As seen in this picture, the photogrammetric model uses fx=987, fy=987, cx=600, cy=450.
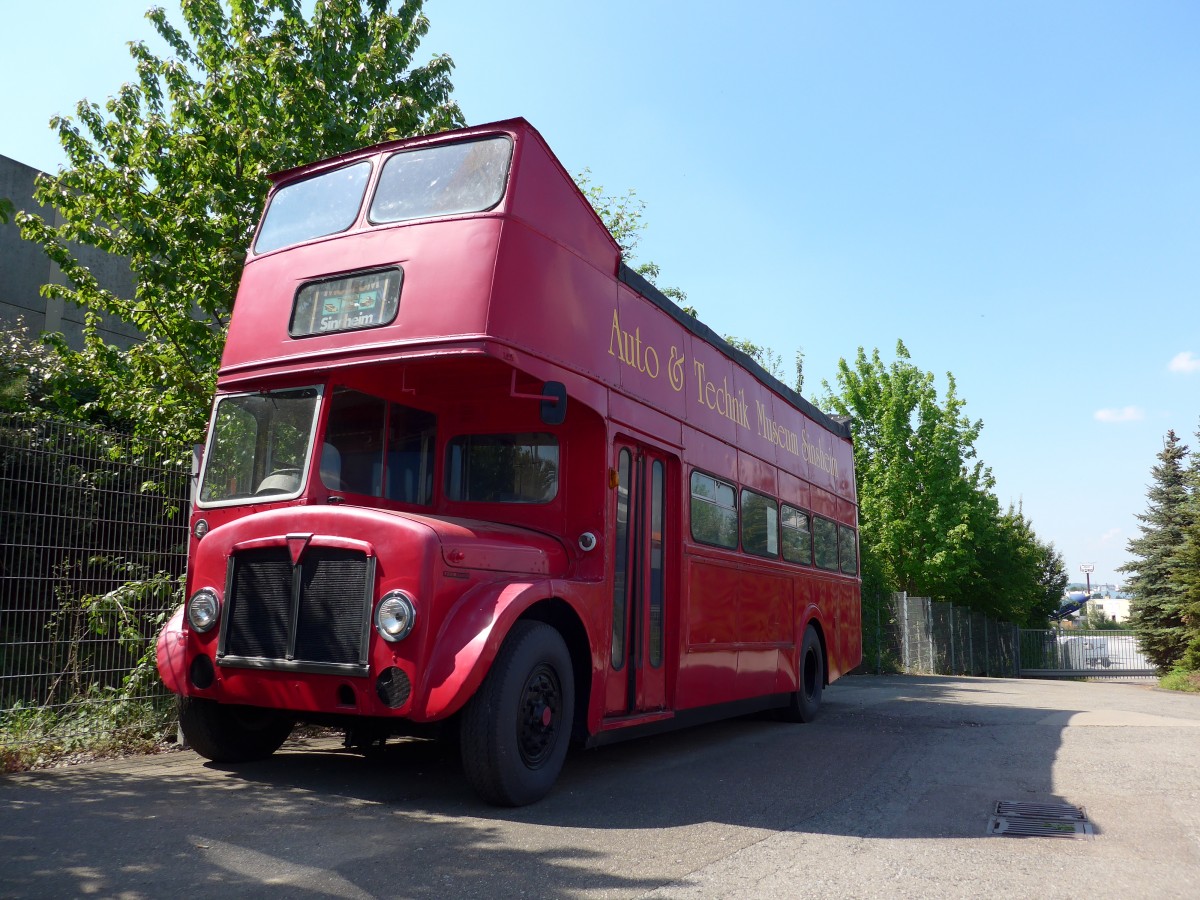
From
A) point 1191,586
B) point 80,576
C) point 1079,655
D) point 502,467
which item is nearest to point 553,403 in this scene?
point 502,467

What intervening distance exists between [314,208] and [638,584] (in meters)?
3.67

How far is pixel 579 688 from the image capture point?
6676mm

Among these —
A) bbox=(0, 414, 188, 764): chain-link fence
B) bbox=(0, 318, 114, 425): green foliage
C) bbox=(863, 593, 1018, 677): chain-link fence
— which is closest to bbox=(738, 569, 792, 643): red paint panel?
bbox=(0, 414, 188, 764): chain-link fence

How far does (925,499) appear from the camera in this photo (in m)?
36.6

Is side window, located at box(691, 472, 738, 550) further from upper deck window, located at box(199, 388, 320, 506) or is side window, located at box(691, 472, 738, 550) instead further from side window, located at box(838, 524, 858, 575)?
side window, located at box(838, 524, 858, 575)

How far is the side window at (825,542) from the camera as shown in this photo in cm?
1253

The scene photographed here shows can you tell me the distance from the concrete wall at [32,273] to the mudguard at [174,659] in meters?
15.0

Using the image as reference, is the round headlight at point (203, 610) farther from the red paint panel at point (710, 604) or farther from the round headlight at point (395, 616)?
the red paint panel at point (710, 604)

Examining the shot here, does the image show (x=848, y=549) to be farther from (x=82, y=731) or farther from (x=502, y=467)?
(x=82, y=731)

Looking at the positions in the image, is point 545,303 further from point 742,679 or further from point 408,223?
point 742,679

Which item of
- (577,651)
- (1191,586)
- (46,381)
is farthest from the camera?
(1191,586)

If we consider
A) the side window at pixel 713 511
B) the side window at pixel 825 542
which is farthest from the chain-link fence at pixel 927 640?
the side window at pixel 713 511

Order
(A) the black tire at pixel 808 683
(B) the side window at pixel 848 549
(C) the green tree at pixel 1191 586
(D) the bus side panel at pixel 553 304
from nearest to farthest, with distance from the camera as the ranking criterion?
(D) the bus side panel at pixel 553 304
(A) the black tire at pixel 808 683
(B) the side window at pixel 848 549
(C) the green tree at pixel 1191 586

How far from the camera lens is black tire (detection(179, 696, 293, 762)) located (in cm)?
655
